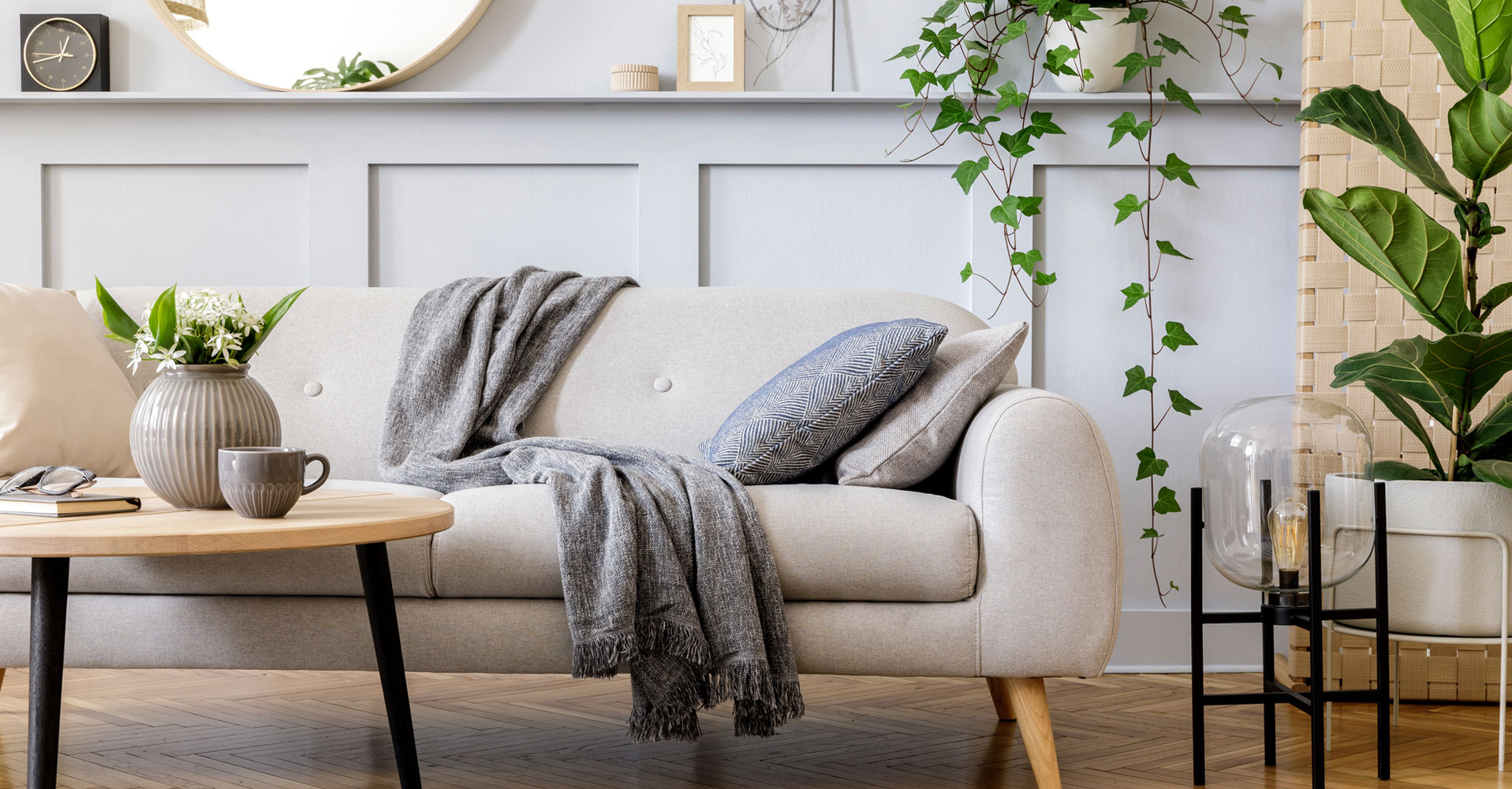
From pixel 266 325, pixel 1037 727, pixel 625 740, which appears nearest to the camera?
pixel 266 325

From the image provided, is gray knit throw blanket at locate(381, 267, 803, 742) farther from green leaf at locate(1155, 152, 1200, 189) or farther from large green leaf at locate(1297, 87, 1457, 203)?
green leaf at locate(1155, 152, 1200, 189)

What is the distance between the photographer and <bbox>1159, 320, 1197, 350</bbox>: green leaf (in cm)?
261

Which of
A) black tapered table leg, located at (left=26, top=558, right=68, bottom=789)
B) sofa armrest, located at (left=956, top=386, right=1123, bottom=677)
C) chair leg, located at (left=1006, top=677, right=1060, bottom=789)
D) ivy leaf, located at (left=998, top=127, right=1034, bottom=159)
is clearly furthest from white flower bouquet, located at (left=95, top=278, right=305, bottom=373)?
ivy leaf, located at (left=998, top=127, right=1034, bottom=159)

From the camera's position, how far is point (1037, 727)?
5.26ft

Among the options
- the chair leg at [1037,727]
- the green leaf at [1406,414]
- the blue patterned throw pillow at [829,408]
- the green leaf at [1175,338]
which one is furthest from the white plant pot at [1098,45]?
the chair leg at [1037,727]

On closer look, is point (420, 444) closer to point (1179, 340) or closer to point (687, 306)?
point (687, 306)

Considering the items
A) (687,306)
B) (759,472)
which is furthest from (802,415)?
(687,306)

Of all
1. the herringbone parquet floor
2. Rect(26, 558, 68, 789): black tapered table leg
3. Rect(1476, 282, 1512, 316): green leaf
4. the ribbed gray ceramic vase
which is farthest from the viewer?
Rect(1476, 282, 1512, 316): green leaf

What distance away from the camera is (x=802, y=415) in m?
1.78

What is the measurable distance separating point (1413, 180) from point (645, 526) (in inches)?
73.9

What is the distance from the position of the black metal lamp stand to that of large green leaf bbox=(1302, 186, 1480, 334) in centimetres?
43

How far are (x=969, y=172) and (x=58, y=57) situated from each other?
86.8 inches

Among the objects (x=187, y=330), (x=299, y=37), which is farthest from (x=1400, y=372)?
(x=299, y=37)

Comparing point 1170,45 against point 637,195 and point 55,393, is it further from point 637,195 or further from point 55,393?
point 55,393
